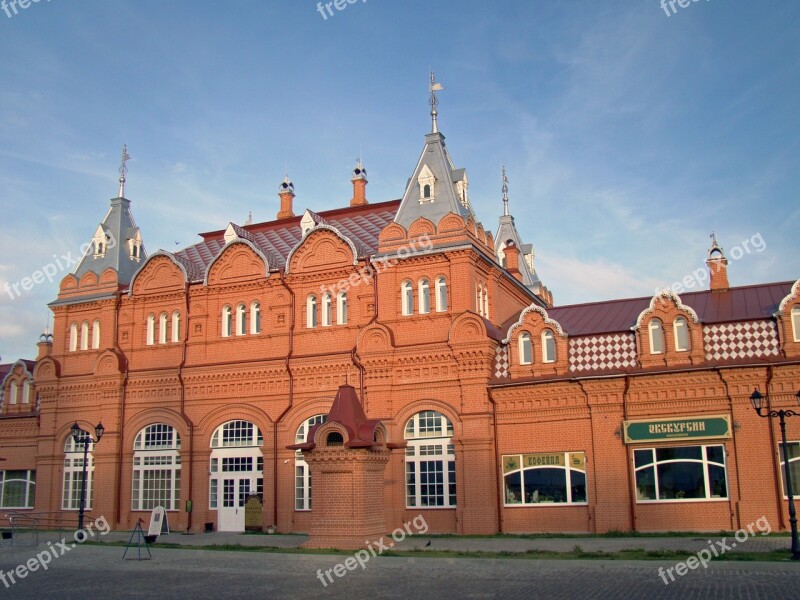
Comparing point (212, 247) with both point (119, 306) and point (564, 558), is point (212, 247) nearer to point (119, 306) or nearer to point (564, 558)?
point (119, 306)

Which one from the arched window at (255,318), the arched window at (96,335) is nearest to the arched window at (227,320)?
the arched window at (255,318)

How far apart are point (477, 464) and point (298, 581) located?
1096 centimetres

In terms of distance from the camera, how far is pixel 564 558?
59.6 ft

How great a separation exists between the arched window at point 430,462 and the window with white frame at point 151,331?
12.2 metres

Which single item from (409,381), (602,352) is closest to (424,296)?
(409,381)

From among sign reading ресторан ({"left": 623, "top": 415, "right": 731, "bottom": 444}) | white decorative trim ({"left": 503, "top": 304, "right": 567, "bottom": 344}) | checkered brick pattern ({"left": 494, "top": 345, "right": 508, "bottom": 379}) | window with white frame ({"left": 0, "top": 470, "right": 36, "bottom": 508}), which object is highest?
white decorative trim ({"left": 503, "top": 304, "right": 567, "bottom": 344})

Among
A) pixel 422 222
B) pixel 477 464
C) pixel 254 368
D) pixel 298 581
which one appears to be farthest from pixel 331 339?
pixel 298 581

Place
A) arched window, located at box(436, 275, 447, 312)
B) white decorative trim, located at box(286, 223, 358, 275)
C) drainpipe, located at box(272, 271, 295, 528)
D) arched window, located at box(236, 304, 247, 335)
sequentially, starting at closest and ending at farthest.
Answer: arched window, located at box(436, 275, 447, 312) → drainpipe, located at box(272, 271, 295, 528) → white decorative trim, located at box(286, 223, 358, 275) → arched window, located at box(236, 304, 247, 335)

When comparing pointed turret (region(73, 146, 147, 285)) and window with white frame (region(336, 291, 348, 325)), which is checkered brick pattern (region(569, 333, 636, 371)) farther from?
pointed turret (region(73, 146, 147, 285))

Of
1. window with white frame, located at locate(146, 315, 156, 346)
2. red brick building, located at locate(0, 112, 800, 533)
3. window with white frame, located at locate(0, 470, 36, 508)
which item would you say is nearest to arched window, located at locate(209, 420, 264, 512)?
red brick building, located at locate(0, 112, 800, 533)

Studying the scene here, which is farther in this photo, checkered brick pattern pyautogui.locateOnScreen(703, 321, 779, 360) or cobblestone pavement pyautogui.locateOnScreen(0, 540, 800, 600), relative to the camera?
checkered brick pattern pyautogui.locateOnScreen(703, 321, 779, 360)

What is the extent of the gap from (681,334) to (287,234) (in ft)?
Answer: 58.6

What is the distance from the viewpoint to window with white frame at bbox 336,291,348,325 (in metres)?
30.6

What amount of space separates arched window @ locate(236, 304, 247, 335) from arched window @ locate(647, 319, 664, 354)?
606 inches
